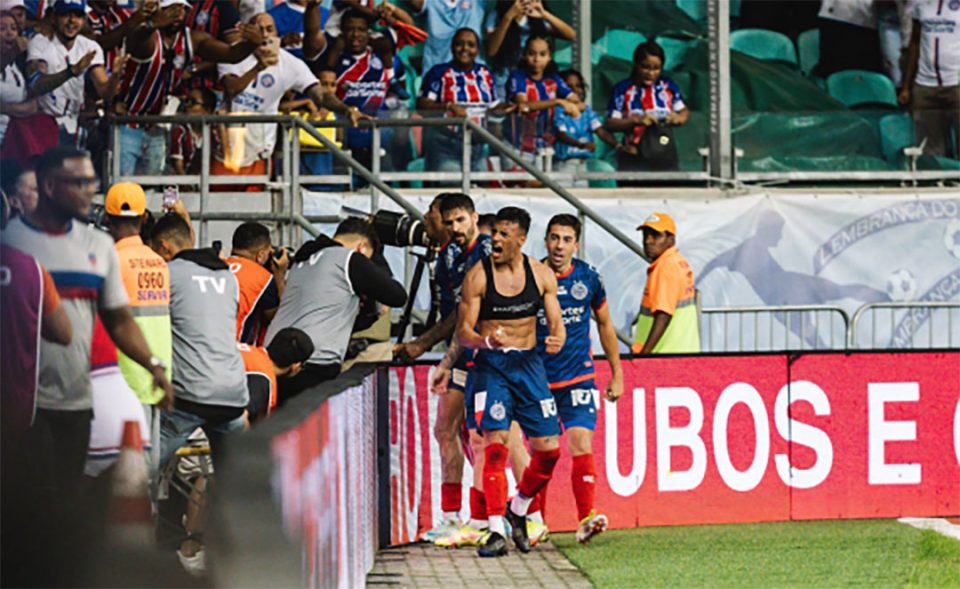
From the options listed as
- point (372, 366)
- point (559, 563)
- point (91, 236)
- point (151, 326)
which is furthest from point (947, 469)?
point (91, 236)

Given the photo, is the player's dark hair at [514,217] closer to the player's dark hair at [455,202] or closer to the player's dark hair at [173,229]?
the player's dark hair at [455,202]

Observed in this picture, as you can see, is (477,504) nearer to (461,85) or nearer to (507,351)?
(507,351)

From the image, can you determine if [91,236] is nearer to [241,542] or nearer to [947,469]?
[241,542]

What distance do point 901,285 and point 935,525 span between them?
13.9ft

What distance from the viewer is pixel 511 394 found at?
38.1ft

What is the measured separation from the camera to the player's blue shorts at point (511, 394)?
11477 mm

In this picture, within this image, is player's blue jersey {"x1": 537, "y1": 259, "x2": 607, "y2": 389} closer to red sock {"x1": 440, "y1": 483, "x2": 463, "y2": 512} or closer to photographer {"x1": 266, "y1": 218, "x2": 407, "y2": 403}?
red sock {"x1": 440, "y1": 483, "x2": 463, "y2": 512}

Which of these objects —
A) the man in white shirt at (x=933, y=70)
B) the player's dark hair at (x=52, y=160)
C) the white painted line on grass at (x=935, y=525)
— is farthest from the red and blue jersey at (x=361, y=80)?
the player's dark hair at (x=52, y=160)

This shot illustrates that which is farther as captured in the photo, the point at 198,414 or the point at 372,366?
the point at 372,366

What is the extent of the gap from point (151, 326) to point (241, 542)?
Result: 388 centimetres

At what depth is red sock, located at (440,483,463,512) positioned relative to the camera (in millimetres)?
12047

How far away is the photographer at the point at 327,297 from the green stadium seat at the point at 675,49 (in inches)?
319

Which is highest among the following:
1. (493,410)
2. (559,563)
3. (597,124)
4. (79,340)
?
(597,124)

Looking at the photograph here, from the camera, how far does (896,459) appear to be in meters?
13.5
